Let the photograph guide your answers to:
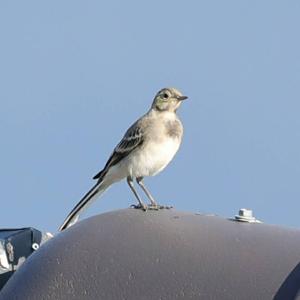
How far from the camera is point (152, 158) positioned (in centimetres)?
1085

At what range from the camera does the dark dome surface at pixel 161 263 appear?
5.00 m

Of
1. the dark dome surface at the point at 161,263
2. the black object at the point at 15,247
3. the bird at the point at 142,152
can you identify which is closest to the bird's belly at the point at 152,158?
the bird at the point at 142,152

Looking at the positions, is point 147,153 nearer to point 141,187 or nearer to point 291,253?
point 141,187

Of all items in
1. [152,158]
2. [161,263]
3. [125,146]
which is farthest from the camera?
[125,146]

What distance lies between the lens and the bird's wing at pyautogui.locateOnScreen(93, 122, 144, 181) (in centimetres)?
1112

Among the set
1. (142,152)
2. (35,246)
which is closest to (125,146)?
(142,152)

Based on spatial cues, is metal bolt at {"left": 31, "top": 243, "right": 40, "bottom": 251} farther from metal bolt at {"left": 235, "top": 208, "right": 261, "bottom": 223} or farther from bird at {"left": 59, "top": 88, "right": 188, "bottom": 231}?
bird at {"left": 59, "top": 88, "right": 188, "bottom": 231}

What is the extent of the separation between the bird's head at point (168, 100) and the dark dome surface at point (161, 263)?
5.92 meters

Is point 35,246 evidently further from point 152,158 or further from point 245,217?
point 152,158

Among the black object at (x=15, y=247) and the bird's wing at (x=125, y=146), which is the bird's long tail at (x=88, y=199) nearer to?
the bird's wing at (x=125, y=146)

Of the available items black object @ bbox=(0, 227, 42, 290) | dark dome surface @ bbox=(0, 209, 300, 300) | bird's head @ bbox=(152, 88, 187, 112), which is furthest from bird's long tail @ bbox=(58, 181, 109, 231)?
dark dome surface @ bbox=(0, 209, 300, 300)

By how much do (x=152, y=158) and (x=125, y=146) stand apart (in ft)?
1.45

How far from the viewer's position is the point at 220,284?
4.98 meters

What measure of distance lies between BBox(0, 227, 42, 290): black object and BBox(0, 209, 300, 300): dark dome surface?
3.93 feet
